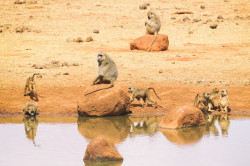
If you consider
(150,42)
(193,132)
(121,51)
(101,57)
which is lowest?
(193,132)

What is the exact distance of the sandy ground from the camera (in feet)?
66.4

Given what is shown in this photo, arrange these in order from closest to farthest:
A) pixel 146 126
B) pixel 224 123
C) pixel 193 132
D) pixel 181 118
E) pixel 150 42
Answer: pixel 193 132
pixel 181 118
pixel 146 126
pixel 224 123
pixel 150 42

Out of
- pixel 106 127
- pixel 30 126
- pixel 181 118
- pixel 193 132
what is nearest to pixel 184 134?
pixel 193 132

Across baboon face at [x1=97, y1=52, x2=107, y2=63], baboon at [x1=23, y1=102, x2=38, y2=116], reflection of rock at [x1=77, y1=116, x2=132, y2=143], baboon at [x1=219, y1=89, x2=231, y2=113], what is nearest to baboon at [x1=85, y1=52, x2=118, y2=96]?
baboon face at [x1=97, y1=52, x2=107, y2=63]

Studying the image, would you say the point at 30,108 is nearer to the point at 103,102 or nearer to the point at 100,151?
the point at 103,102

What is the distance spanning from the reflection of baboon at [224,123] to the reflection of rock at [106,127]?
8.66ft

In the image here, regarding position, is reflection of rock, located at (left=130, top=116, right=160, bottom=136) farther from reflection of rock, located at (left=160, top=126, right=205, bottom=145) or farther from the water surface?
reflection of rock, located at (left=160, top=126, right=205, bottom=145)

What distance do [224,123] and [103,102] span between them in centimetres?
360

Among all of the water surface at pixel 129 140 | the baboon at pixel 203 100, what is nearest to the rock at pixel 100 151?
the water surface at pixel 129 140

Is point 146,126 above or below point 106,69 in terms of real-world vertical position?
below

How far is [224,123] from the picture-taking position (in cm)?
1739

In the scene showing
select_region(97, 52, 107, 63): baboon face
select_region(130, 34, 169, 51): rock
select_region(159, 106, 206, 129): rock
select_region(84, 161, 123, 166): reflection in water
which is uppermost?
select_region(130, 34, 169, 51): rock

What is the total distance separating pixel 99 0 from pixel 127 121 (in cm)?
3087

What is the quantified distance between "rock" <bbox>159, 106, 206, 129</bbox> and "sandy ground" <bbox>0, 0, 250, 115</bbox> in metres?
2.26
